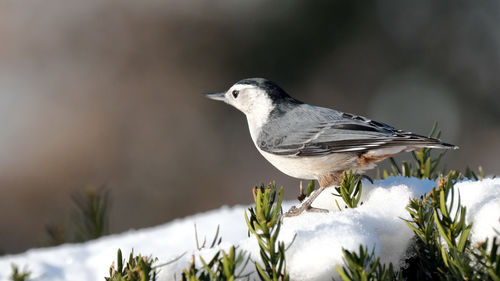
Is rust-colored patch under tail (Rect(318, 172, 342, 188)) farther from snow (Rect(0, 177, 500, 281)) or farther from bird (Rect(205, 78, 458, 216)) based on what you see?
snow (Rect(0, 177, 500, 281))

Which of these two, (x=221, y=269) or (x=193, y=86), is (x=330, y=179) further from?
(x=193, y=86)

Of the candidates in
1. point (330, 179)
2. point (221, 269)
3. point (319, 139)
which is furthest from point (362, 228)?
point (319, 139)

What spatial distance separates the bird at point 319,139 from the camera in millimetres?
2432

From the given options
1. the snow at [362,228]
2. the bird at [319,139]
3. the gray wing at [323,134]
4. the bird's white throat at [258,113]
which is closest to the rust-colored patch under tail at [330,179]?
the bird at [319,139]

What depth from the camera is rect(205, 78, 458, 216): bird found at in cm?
243

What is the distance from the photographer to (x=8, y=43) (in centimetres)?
697

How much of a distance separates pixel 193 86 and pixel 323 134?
409 centimetres

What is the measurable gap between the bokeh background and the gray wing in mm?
3283

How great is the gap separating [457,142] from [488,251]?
4929mm

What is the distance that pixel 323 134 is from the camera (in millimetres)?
2639

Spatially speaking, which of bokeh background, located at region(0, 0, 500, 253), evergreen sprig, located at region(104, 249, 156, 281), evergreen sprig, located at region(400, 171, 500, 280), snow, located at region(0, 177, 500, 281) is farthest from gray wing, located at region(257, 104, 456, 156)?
bokeh background, located at region(0, 0, 500, 253)

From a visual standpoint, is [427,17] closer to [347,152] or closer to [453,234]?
[347,152]

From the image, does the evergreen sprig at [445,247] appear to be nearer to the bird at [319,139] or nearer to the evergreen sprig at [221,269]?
the evergreen sprig at [221,269]

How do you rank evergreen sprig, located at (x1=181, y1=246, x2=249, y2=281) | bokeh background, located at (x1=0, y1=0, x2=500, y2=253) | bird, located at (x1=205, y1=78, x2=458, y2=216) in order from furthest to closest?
bokeh background, located at (x1=0, y1=0, x2=500, y2=253) → bird, located at (x1=205, y1=78, x2=458, y2=216) → evergreen sprig, located at (x1=181, y1=246, x2=249, y2=281)
